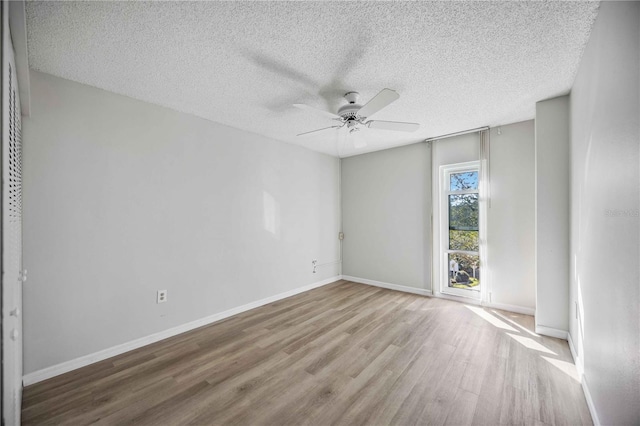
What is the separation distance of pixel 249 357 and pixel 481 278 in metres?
3.29

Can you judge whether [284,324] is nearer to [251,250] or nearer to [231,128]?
[251,250]

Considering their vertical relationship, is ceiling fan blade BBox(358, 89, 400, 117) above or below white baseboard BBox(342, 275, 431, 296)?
above

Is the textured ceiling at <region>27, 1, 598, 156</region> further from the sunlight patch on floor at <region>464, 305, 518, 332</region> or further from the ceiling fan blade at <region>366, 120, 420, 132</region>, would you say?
the sunlight patch on floor at <region>464, 305, 518, 332</region>

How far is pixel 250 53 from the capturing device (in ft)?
6.48

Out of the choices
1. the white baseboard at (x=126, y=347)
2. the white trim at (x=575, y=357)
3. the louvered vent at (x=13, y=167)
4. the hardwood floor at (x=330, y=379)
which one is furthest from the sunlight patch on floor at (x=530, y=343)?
the louvered vent at (x=13, y=167)

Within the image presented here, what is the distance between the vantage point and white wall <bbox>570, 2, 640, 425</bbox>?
1.17 metres

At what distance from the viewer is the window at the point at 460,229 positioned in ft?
13.0

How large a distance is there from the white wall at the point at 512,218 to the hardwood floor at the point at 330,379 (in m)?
0.48

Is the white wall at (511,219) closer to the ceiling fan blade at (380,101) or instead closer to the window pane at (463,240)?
the window pane at (463,240)

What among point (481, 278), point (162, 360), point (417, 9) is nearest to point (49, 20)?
point (417, 9)

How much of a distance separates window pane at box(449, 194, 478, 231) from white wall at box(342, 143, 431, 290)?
374 mm

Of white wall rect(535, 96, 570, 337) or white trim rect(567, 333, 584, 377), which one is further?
white wall rect(535, 96, 570, 337)

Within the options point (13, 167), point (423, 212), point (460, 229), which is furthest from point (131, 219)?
point (460, 229)

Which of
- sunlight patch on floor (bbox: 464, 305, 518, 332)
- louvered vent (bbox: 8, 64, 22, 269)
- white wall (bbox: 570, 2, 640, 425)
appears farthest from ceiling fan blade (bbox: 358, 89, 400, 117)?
sunlight patch on floor (bbox: 464, 305, 518, 332)
